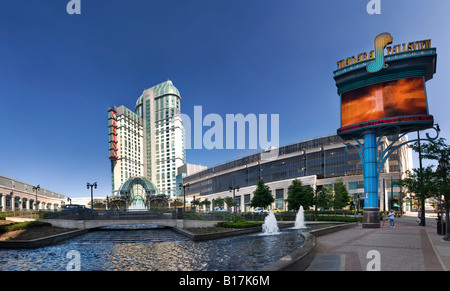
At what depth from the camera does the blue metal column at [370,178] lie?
91.6 ft

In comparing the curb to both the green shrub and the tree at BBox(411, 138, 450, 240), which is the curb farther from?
the green shrub

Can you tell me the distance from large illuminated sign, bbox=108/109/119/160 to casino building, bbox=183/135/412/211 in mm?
85182

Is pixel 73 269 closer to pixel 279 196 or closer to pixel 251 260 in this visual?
pixel 251 260

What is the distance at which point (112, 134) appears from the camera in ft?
571

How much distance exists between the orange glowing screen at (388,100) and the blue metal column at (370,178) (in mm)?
2447

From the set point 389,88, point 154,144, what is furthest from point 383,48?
point 154,144

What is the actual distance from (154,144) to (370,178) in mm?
181143

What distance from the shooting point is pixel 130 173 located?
18050 cm

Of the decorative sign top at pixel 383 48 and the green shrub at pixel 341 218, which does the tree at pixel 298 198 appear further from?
the decorative sign top at pixel 383 48

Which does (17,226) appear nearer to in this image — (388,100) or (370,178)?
(370,178)

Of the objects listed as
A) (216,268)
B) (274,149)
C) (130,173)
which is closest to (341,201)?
(274,149)

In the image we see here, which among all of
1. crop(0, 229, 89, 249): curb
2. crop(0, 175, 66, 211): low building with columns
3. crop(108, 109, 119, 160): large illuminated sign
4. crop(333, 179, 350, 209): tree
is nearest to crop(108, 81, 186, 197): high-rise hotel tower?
crop(108, 109, 119, 160): large illuminated sign

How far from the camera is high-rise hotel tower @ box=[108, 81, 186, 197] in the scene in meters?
176

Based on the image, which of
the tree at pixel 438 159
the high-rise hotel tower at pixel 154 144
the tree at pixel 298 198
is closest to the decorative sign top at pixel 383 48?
the tree at pixel 438 159
